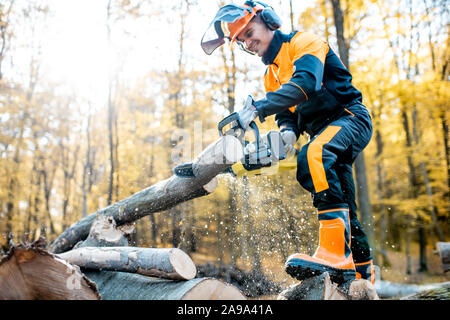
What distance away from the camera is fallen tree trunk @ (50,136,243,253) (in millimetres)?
2213

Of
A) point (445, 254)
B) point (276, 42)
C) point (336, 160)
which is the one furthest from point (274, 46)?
point (445, 254)

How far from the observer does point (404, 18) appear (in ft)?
32.1

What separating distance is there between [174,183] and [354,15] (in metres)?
6.49

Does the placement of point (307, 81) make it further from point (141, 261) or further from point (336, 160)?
point (141, 261)

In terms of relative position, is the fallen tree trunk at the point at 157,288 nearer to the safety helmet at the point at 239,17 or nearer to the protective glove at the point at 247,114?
the protective glove at the point at 247,114

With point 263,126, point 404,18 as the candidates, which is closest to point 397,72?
point 404,18

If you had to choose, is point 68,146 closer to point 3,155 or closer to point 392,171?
point 3,155

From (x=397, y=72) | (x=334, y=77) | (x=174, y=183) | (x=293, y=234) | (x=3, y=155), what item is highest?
(x=397, y=72)

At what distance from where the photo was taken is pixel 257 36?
226 centimetres

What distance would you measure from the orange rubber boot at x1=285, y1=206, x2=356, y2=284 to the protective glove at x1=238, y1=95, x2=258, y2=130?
2.22 ft

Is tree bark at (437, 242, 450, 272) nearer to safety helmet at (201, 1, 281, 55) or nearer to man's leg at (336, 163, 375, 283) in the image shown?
man's leg at (336, 163, 375, 283)

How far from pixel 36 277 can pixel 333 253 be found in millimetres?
1457
